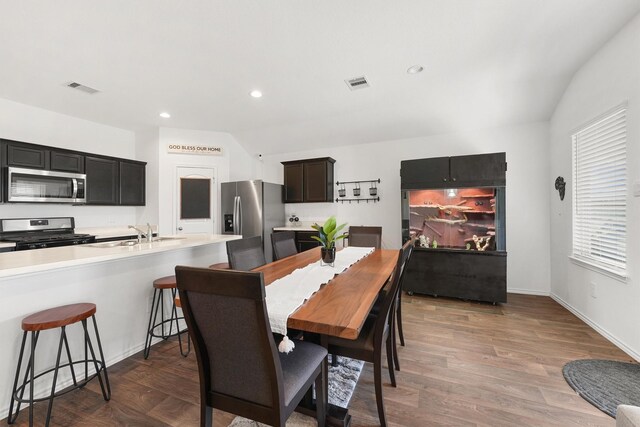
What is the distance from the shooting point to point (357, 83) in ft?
10.5

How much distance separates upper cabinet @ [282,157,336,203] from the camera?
500 centimetres

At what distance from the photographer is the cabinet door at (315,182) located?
4.99 m

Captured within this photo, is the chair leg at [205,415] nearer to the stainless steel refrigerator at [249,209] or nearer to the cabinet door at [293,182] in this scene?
the stainless steel refrigerator at [249,209]

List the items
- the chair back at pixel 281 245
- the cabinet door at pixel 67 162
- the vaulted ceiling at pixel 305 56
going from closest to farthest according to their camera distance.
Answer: the vaulted ceiling at pixel 305 56, the chair back at pixel 281 245, the cabinet door at pixel 67 162

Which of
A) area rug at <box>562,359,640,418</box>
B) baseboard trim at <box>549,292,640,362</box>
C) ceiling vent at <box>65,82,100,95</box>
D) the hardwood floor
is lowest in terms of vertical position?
the hardwood floor

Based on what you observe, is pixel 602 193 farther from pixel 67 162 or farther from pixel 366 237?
pixel 67 162

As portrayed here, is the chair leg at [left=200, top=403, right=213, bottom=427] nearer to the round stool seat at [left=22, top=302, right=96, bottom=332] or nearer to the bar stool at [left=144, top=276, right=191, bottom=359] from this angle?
the round stool seat at [left=22, top=302, right=96, bottom=332]

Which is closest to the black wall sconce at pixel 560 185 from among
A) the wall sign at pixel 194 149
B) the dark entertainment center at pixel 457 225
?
the dark entertainment center at pixel 457 225

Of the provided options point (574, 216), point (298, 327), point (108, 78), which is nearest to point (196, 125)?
point (108, 78)

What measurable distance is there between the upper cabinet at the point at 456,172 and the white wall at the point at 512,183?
0.72 metres

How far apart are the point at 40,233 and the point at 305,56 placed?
13.7ft

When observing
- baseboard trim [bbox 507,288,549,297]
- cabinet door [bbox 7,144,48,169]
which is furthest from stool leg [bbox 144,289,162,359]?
baseboard trim [bbox 507,288,549,297]

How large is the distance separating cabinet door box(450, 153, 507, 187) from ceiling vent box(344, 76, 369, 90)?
164cm

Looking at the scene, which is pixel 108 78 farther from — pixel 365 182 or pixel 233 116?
pixel 365 182
